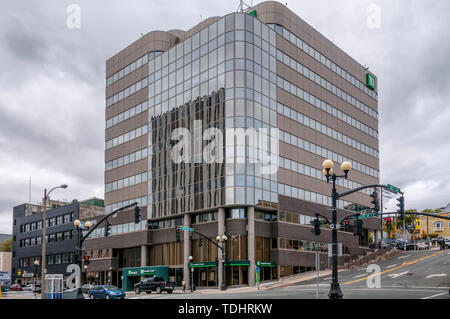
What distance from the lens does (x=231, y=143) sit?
5938 cm

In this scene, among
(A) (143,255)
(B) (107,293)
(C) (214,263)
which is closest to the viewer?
(B) (107,293)

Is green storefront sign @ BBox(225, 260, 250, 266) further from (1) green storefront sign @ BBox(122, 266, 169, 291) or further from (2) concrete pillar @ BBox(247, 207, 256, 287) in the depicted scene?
(1) green storefront sign @ BBox(122, 266, 169, 291)

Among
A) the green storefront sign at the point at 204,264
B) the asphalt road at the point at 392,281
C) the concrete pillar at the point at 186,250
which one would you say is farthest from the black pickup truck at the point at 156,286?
the concrete pillar at the point at 186,250

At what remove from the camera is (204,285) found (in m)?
61.3

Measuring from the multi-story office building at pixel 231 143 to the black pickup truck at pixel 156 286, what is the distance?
25.7ft

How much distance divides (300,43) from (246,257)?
3103 centimetres

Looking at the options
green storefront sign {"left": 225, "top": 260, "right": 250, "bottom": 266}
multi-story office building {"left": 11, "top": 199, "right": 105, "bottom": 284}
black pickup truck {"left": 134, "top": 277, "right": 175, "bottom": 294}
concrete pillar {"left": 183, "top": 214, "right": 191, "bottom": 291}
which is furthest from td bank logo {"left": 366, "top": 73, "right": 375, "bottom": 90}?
black pickup truck {"left": 134, "top": 277, "right": 175, "bottom": 294}

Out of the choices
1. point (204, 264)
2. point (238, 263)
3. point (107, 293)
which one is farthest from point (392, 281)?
point (107, 293)

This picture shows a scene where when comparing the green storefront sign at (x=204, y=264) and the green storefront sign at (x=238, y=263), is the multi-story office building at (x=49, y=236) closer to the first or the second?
the green storefront sign at (x=204, y=264)

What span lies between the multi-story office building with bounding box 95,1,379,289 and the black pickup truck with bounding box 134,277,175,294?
7.84 m

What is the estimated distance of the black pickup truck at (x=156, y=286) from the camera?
169ft

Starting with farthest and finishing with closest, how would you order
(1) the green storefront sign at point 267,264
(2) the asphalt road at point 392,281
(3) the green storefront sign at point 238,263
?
1. (1) the green storefront sign at point 267,264
2. (3) the green storefront sign at point 238,263
3. (2) the asphalt road at point 392,281

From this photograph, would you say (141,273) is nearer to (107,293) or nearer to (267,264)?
(267,264)

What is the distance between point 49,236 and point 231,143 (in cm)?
5765
